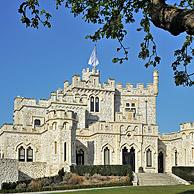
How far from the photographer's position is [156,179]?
47031 mm

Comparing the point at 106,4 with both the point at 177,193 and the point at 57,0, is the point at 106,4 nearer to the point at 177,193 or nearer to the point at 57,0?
the point at 57,0

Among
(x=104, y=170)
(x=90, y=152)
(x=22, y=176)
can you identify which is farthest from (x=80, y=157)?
(x=104, y=170)

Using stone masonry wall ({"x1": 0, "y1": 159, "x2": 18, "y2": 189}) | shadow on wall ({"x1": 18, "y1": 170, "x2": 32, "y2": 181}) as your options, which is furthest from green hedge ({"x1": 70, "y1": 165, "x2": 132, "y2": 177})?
shadow on wall ({"x1": 18, "y1": 170, "x2": 32, "y2": 181})

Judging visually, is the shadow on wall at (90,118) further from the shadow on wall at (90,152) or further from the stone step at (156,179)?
the stone step at (156,179)

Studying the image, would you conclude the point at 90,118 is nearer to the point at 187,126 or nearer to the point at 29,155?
the point at 29,155

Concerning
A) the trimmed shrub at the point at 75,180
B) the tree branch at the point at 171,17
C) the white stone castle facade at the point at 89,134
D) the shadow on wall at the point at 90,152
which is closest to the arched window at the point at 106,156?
the white stone castle facade at the point at 89,134

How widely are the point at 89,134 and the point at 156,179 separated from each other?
10.1 m

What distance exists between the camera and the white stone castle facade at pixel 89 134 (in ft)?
160

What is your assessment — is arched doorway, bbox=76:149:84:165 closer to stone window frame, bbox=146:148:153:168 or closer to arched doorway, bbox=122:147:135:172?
arched doorway, bbox=122:147:135:172

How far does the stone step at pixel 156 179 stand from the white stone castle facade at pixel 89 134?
215 inches

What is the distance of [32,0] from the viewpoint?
48.8 ft

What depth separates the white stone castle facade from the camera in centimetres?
4878

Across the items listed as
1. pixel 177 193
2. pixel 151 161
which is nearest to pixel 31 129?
pixel 151 161

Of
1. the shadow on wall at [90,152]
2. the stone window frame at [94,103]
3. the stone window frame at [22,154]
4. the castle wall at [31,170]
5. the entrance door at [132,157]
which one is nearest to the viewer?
the castle wall at [31,170]
